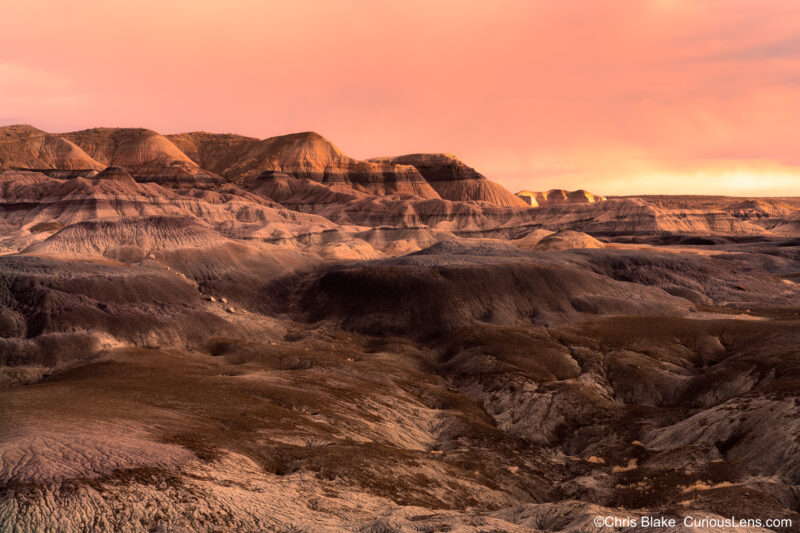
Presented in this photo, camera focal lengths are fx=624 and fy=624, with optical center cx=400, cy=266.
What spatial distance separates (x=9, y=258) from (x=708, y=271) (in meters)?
139

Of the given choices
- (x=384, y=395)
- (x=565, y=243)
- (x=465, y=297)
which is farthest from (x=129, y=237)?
(x=565, y=243)

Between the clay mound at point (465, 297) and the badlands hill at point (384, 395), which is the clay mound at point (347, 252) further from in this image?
the clay mound at point (465, 297)

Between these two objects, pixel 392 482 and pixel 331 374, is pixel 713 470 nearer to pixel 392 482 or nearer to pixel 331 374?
pixel 392 482

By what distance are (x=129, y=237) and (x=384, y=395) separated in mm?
102265

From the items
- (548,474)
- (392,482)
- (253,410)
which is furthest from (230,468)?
(548,474)

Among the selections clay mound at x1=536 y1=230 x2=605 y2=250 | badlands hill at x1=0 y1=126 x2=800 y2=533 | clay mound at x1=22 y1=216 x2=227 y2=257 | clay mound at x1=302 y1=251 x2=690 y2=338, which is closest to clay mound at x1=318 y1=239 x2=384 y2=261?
clay mound at x1=22 y1=216 x2=227 y2=257

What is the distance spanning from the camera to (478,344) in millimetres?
83562

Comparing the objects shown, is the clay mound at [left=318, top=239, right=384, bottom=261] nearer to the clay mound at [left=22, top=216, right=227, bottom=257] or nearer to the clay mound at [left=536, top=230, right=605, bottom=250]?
the clay mound at [left=22, top=216, right=227, bottom=257]

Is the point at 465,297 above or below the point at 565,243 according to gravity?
below

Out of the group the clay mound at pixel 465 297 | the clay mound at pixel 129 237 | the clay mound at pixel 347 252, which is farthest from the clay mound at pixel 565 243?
the clay mound at pixel 129 237

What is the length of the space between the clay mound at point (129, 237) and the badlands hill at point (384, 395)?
1.52 metres

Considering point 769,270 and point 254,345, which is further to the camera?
point 769,270

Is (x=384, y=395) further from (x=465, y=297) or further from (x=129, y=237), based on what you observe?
(x=129, y=237)

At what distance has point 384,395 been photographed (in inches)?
2462
